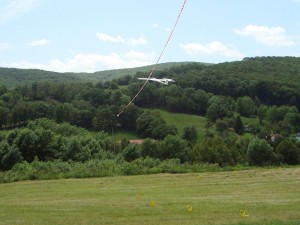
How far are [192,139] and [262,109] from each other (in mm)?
35779

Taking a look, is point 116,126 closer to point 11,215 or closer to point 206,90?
point 206,90

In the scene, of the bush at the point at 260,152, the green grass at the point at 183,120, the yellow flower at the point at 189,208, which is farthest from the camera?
the green grass at the point at 183,120

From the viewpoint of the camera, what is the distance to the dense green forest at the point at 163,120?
176 feet

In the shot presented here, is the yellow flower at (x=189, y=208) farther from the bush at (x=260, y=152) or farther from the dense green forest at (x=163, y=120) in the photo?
the bush at (x=260, y=152)

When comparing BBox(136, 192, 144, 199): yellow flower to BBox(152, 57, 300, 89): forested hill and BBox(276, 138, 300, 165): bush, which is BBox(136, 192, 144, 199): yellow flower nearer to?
BBox(276, 138, 300, 165): bush

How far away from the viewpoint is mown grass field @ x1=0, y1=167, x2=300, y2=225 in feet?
38.7

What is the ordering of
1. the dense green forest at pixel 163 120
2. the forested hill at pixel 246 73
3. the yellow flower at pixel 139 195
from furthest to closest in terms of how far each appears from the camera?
1. the forested hill at pixel 246 73
2. the dense green forest at pixel 163 120
3. the yellow flower at pixel 139 195

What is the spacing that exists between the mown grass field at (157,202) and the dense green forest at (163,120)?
2697cm

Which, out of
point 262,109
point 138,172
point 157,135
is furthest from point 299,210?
point 262,109

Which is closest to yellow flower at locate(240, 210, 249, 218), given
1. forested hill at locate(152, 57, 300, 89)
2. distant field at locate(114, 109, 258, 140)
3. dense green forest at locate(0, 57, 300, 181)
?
dense green forest at locate(0, 57, 300, 181)

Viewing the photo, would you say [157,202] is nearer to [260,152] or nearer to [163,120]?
[260,152]

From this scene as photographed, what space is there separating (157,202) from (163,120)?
86569mm

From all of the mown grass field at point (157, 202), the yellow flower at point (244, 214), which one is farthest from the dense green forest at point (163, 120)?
the yellow flower at point (244, 214)

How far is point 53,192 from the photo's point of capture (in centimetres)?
1944
